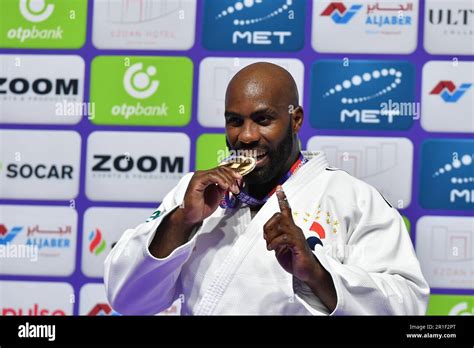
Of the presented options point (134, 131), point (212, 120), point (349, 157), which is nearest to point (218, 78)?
point (212, 120)

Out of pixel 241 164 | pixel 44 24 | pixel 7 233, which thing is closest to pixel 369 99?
pixel 241 164

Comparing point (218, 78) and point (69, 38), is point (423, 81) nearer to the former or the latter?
point (218, 78)

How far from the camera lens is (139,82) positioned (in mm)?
2605

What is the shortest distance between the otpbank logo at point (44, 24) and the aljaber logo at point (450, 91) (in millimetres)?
1212

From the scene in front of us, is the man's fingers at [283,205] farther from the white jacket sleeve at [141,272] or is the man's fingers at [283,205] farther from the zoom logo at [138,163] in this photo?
the zoom logo at [138,163]

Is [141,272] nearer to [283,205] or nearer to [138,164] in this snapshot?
[283,205]

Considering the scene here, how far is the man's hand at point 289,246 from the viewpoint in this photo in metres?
1.74

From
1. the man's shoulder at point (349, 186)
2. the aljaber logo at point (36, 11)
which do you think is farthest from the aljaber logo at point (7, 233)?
the man's shoulder at point (349, 186)

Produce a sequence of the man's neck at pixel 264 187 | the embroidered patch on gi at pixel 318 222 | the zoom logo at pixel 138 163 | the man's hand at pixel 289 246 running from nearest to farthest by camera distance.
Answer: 1. the man's hand at pixel 289 246
2. the embroidered patch on gi at pixel 318 222
3. the man's neck at pixel 264 187
4. the zoom logo at pixel 138 163

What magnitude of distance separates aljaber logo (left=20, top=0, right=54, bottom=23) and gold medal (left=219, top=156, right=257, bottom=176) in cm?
104

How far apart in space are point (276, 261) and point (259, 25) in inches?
36.4

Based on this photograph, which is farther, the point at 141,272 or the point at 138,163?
the point at 138,163

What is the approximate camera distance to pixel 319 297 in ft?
6.03

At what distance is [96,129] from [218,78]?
1.48ft
